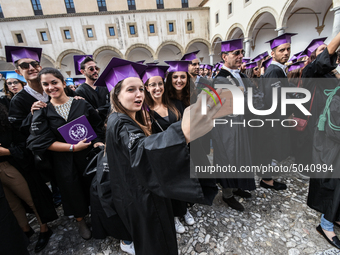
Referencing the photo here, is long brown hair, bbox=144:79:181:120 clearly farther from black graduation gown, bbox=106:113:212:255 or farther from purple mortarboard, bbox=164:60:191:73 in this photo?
black graduation gown, bbox=106:113:212:255

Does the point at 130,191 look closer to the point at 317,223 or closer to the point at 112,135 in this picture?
the point at 112,135

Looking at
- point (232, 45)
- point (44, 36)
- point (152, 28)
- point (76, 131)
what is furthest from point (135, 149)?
point (44, 36)

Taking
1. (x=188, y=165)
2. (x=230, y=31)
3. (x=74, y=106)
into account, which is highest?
(x=230, y=31)

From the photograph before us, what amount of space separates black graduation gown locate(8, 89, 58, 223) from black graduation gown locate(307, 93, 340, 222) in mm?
3454

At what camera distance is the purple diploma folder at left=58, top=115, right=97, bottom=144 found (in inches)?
73.6

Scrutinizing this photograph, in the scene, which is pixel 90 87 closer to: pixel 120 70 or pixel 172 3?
pixel 120 70

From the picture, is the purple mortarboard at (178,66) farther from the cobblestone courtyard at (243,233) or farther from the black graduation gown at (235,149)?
the cobblestone courtyard at (243,233)

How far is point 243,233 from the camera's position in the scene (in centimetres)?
209

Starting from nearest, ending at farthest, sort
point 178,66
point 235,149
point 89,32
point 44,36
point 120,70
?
point 120,70 → point 235,149 → point 178,66 → point 44,36 → point 89,32

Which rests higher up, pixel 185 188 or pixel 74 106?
pixel 74 106

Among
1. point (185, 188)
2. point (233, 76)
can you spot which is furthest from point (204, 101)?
point (233, 76)

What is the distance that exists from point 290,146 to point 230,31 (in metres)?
16.0

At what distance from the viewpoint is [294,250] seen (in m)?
1.82

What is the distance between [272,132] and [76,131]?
332cm
